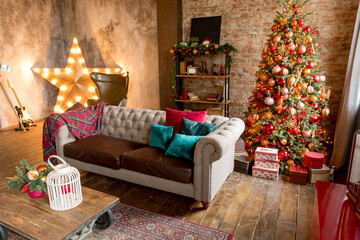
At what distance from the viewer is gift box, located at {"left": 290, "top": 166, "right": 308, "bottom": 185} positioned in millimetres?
2997

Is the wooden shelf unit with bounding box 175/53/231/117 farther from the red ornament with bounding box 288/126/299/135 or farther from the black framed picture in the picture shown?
the red ornament with bounding box 288/126/299/135

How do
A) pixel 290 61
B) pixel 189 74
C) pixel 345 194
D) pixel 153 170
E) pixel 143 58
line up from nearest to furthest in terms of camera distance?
pixel 345 194 < pixel 153 170 < pixel 290 61 < pixel 189 74 < pixel 143 58

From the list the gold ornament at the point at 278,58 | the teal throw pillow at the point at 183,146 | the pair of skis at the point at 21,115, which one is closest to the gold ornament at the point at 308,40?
the gold ornament at the point at 278,58

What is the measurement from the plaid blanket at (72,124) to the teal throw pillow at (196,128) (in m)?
1.40

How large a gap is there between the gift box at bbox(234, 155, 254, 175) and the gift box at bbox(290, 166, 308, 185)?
0.51 meters

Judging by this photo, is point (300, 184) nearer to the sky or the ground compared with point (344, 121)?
nearer to the ground

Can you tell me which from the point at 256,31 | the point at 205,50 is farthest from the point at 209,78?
the point at 256,31

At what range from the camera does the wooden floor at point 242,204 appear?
7.28 ft

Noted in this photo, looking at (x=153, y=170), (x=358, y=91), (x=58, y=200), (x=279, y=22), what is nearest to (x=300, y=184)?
(x=358, y=91)

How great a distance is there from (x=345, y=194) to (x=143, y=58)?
15.6ft

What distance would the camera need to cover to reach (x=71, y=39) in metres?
6.60

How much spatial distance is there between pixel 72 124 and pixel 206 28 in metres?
3.04

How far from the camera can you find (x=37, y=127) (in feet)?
18.8

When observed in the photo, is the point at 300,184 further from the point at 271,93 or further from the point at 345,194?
the point at 345,194
